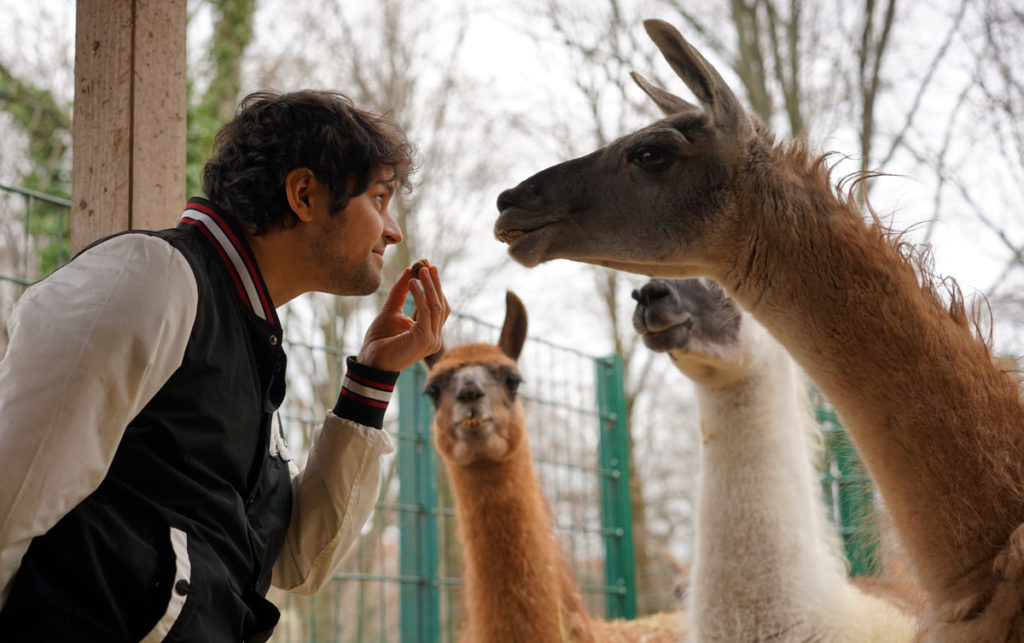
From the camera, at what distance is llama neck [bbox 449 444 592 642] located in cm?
375

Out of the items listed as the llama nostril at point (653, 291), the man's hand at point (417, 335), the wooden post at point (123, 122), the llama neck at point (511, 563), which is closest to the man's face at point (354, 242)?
the man's hand at point (417, 335)

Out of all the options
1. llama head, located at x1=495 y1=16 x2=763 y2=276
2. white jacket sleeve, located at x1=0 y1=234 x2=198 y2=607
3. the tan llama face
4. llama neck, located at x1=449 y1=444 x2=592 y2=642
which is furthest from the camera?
the tan llama face

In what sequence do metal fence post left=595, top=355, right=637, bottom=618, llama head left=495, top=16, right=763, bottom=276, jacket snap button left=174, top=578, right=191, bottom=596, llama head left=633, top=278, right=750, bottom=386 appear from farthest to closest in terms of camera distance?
metal fence post left=595, top=355, right=637, bottom=618, llama head left=633, top=278, right=750, bottom=386, llama head left=495, top=16, right=763, bottom=276, jacket snap button left=174, top=578, right=191, bottom=596

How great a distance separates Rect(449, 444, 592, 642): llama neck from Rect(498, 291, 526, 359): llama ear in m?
0.75

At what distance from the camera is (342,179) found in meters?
2.11

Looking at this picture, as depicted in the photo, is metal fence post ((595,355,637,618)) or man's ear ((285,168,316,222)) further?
metal fence post ((595,355,637,618))

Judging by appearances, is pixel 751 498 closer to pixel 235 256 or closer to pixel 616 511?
pixel 235 256

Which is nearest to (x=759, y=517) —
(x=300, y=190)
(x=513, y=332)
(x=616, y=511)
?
(x=513, y=332)

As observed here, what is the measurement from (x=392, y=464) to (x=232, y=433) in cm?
674

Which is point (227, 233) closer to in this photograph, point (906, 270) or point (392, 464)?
point (906, 270)

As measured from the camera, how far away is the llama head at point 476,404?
4195mm

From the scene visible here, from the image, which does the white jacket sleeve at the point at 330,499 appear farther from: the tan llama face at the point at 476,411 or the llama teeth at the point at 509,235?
the tan llama face at the point at 476,411

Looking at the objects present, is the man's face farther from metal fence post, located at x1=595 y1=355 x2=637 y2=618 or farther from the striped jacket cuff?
metal fence post, located at x1=595 y1=355 x2=637 y2=618

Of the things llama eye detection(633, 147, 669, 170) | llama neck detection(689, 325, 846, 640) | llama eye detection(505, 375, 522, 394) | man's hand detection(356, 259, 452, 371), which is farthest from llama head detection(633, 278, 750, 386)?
man's hand detection(356, 259, 452, 371)
